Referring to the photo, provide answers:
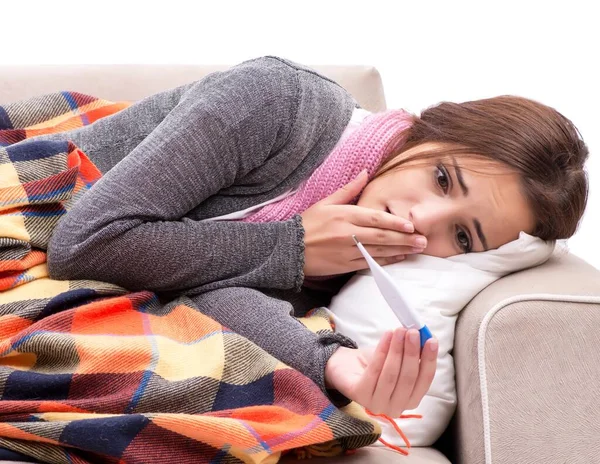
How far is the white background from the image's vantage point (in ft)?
6.59

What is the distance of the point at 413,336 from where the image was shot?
79cm

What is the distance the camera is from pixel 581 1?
209 centimetres

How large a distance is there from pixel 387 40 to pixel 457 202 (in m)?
1.11

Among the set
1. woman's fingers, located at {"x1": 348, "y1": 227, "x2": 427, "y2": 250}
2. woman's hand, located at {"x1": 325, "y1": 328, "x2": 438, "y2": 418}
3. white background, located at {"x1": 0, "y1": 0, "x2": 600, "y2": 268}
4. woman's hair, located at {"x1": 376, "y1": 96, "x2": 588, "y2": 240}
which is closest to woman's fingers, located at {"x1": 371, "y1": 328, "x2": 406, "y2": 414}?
woman's hand, located at {"x1": 325, "y1": 328, "x2": 438, "y2": 418}

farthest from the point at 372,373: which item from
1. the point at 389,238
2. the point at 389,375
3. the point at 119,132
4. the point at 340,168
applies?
the point at 119,132

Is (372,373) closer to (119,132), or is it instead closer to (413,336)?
(413,336)

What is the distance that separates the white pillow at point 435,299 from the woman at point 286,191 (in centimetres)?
2

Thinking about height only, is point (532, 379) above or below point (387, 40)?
below

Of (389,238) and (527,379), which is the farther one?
(389,238)

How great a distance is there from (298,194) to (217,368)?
0.37m

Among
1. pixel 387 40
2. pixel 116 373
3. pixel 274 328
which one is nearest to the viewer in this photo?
pixel 116 373

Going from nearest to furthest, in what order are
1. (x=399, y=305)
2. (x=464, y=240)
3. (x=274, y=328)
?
1. (x=399, y=305)
2. (x=274, y=328)
3. (x=464, y=240)

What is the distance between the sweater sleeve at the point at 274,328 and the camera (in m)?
0.97

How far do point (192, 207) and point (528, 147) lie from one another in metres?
0.48
